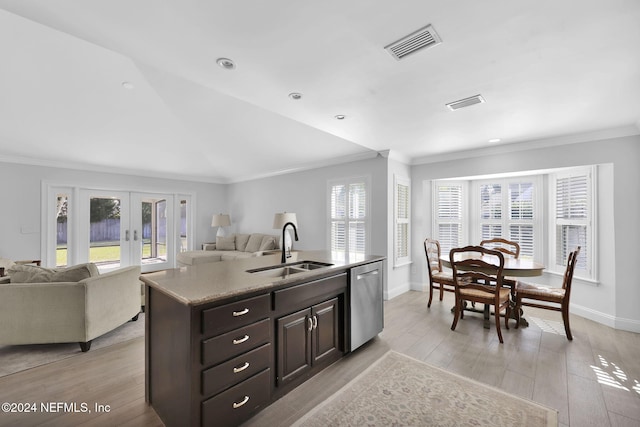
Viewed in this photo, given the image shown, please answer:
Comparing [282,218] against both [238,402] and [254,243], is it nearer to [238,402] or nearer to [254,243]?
[254,243]

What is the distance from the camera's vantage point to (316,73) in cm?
221

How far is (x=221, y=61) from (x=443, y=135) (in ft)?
9.53

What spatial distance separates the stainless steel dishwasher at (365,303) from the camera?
2.63 metres

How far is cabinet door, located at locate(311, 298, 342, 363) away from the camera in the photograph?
7.44 feet

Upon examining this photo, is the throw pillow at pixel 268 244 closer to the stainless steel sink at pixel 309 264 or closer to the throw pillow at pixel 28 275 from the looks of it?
the stainless steel sink at pixel 309 264

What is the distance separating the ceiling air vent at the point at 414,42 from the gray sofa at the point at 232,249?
173 inches

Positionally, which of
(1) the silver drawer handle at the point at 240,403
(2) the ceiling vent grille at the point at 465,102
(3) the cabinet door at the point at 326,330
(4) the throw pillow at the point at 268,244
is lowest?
(1) the silver drawer handle at the point at 240,403

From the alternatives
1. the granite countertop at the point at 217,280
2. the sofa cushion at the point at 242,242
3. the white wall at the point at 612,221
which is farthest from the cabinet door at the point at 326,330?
the sofa cushion at the point at 242,242

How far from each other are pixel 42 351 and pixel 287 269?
2573mm

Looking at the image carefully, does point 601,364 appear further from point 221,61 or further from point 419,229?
point 221,61

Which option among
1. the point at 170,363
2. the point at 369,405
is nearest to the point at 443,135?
the point at 369,405

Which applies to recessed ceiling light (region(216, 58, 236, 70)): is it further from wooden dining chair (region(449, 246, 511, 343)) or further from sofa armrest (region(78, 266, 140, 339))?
wooden dining chair (region(449, 246, 511, 343))

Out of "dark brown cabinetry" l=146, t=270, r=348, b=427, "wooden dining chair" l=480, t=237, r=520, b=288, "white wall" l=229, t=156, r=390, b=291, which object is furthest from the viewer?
"white wall" l=229, t=156, r=390, b=291

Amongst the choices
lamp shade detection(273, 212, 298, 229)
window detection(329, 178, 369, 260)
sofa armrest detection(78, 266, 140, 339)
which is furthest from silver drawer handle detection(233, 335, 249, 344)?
lamp shade detection(273, 212, 298, 229)
